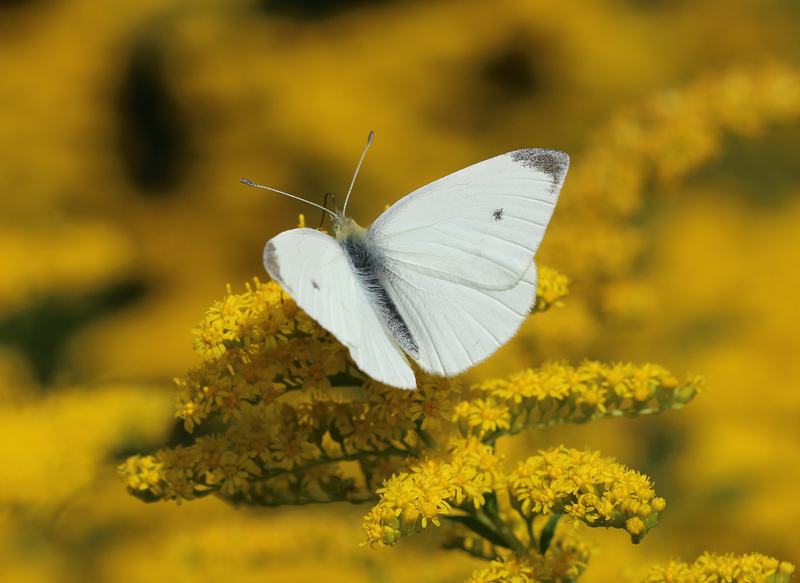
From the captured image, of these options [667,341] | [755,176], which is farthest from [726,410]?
[755,176]

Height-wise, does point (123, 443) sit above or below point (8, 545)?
above

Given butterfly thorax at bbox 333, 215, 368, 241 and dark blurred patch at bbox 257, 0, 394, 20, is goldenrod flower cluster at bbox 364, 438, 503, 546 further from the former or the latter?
dark blurred patch at bbox 257, 0, 394, 20

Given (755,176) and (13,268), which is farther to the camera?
(755,176)

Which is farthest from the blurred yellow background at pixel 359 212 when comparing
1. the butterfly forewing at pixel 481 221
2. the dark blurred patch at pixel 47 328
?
the butterfly forewing at pixel 481 221

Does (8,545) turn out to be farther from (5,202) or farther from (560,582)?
(5,202)

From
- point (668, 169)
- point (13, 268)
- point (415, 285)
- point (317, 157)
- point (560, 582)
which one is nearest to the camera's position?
point (560, 582)

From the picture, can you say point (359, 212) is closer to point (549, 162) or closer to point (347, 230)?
point (347, 230)

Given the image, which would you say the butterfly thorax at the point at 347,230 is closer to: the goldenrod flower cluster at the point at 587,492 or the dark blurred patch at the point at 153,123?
the goldenrod flower cluster at the point at 587,492
